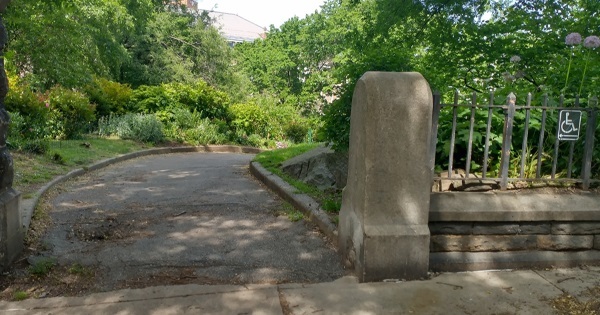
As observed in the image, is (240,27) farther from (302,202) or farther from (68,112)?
(302,202)

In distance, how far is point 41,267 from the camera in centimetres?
402

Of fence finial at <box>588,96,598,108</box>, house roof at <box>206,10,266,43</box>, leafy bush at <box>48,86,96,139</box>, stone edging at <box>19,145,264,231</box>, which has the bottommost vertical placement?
stone edging at <box>19,145,264,231</box>

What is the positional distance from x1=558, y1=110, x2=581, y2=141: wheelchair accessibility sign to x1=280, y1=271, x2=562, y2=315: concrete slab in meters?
1.34

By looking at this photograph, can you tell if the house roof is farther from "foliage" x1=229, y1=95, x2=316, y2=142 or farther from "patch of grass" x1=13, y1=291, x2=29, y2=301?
"patch of grass" x1=13, y1=291, x2=29, y2=301

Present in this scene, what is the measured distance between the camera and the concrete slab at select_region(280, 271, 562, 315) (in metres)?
3.42

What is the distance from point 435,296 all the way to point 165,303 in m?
1.97

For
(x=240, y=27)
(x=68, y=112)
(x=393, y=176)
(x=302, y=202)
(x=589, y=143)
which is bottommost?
(x=302, y=202)

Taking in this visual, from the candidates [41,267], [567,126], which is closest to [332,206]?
[567,126]

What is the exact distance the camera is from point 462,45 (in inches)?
335

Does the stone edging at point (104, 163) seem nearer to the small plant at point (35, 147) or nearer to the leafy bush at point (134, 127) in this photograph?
the leafy bush at point (134, 127)

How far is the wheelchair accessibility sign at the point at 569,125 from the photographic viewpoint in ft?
14.5

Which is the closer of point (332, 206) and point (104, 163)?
point (332, 206)

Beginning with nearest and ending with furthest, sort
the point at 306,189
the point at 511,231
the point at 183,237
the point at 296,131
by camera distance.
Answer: the point at 511,231
the point at 183,237
the point at 306,189
the point at 296,131

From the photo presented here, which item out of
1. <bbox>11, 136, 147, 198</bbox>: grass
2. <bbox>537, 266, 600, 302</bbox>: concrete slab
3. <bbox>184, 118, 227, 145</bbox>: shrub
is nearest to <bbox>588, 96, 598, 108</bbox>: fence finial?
<bbox>537, 266, 600, 302</bbox>: concrete slab
